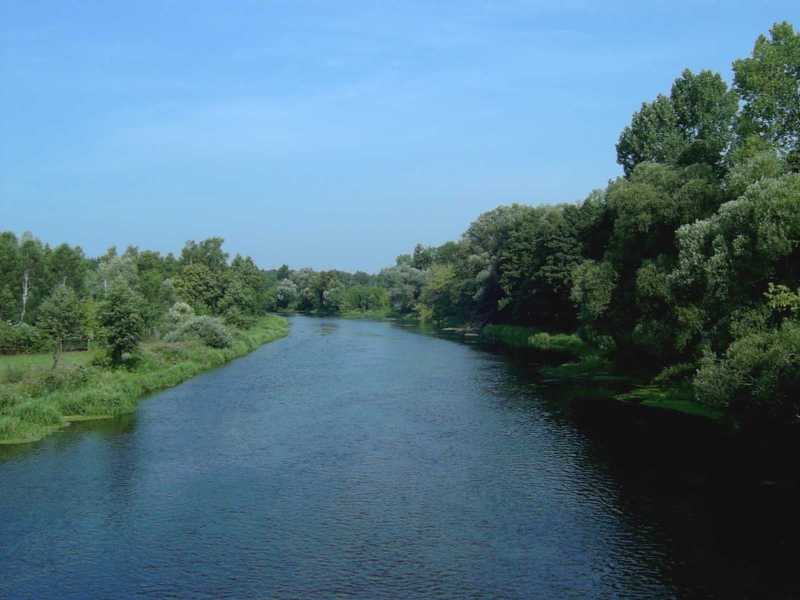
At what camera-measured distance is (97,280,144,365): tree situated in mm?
47312

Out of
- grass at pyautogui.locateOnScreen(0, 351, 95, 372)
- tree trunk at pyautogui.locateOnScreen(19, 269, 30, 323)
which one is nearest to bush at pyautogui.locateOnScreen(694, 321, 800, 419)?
grass at pyautogui.locateOnScreen(0, 351, 95, 372)

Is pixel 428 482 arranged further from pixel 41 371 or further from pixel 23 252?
pixel 23 252

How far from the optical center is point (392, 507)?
81.6 ft

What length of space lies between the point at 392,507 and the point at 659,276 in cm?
2494

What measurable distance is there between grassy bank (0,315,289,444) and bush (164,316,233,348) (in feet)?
30.3

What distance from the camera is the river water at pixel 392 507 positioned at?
19516 mm

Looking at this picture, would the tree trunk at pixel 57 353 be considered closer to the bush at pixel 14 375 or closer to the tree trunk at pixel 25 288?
the bush at pixel 14 375

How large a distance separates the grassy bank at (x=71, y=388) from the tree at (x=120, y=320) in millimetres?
1813

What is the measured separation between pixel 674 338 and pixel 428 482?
19911 mm

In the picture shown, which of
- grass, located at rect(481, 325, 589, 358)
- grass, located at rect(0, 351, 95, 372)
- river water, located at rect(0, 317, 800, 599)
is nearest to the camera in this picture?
river water, located at rect(0, 317, 800, 599)

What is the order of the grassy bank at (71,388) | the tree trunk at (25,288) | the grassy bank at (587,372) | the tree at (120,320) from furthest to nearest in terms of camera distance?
the tree trunk at (25,288)
the tree at (120,320)
the grassy bank at (587,372)
the grassy bank at (71,388)

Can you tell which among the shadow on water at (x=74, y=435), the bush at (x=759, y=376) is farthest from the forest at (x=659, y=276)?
the shadow on water at (x=74, y=435)

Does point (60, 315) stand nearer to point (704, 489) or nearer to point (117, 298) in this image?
point (117, 298)

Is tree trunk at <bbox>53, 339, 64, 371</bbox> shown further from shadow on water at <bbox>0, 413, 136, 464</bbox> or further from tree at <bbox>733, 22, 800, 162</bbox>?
tree at <bbox>733, 22, 800, 162</bbox>
